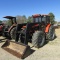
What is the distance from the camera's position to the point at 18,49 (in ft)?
26.8

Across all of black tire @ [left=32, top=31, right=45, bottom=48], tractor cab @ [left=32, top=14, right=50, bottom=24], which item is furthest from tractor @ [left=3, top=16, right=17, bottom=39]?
black tire @ [left=32, top=31, right=45, bottom=48]

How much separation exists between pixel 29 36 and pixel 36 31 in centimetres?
58

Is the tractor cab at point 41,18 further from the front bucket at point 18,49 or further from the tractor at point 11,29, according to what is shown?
the front bucket at point 18,49

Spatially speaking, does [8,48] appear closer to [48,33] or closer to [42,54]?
[42,54]

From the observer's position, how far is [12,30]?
1190 centimetres

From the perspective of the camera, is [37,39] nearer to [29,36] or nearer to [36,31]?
[36,31]

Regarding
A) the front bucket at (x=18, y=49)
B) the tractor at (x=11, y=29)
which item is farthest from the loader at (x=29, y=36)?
the tractor at (x=11, y=29)

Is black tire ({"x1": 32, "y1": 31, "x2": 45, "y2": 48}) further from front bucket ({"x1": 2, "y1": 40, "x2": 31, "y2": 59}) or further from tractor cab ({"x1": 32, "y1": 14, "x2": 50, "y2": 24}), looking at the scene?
tractor cab ({"x1": 32, "y1": 14, "x2": 50, "y2": 24})

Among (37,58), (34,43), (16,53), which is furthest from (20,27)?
(37,58)

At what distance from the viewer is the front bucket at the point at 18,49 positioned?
24.3 feet

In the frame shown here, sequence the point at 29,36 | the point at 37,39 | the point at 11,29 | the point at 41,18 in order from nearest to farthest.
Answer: the point at 37,39 → the point at 29,36 → the point at 41,18 → the point at 11,29

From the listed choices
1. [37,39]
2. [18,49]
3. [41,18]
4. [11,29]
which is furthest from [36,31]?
[11,29]

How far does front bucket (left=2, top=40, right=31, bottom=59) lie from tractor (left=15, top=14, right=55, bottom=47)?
77 centimetres

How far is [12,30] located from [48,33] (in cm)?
304
